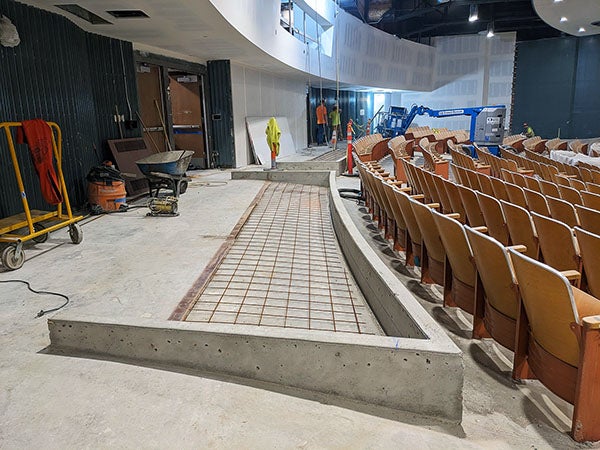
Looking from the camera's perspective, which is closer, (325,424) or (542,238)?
(325,424)

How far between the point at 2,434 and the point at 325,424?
1274 millimetres

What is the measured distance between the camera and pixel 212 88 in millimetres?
10836

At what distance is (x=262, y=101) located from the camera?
42.4 ft

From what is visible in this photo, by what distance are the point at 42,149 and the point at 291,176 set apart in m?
5.72

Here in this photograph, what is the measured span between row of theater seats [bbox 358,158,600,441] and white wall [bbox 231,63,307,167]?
25.4 feet

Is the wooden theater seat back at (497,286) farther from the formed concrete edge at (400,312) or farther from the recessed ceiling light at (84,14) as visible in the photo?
the recessed ceiling light at (84,14)

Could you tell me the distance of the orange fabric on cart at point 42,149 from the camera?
413 cm

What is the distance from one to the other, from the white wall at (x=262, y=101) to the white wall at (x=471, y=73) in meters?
10.9

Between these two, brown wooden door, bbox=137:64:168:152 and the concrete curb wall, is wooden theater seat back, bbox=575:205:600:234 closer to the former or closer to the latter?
the concrete curb wall

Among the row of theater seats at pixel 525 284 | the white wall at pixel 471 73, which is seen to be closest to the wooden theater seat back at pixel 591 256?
the row of theater seats at pixel 525 284

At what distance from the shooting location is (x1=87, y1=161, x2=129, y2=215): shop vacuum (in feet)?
19.5

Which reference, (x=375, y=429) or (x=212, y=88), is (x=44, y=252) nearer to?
(x=375, y=429)

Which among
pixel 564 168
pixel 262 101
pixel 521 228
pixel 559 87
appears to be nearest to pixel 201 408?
pixel 521 228

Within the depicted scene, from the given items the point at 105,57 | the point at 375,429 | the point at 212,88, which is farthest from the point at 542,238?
the point at 212,88
